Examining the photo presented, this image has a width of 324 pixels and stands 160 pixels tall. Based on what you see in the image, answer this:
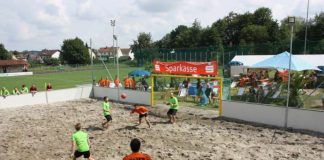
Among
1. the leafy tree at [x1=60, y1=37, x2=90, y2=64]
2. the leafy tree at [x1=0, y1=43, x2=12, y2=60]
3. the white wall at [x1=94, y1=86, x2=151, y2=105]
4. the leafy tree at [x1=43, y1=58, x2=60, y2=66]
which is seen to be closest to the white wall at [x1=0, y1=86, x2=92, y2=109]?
the white wall at [x1=94, y1=86, x2=151, y2=105]

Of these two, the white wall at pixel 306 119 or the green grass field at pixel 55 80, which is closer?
the white wall at pixel 306 119

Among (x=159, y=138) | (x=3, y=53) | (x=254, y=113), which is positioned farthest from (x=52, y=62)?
(x=159, y=138)

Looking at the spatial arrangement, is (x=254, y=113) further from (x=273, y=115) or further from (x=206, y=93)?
(x=206, y=93)

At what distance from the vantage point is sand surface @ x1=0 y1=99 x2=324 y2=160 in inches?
410

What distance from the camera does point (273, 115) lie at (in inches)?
542

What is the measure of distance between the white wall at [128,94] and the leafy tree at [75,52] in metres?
61.8

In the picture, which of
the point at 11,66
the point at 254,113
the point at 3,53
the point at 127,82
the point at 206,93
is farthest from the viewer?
the point at 3,53

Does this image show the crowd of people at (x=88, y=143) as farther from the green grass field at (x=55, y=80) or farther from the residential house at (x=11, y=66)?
the residential house at (x=11, y=66)

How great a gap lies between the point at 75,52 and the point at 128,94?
65.8m

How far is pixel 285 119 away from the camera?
13391mm

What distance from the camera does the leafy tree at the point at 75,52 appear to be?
8275 cm

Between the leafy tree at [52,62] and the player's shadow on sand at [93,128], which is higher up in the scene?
the leafy tree at [52,62]

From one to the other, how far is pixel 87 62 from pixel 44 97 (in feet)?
207

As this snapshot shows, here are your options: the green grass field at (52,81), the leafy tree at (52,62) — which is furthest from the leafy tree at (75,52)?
the green grass field at (52,81)
